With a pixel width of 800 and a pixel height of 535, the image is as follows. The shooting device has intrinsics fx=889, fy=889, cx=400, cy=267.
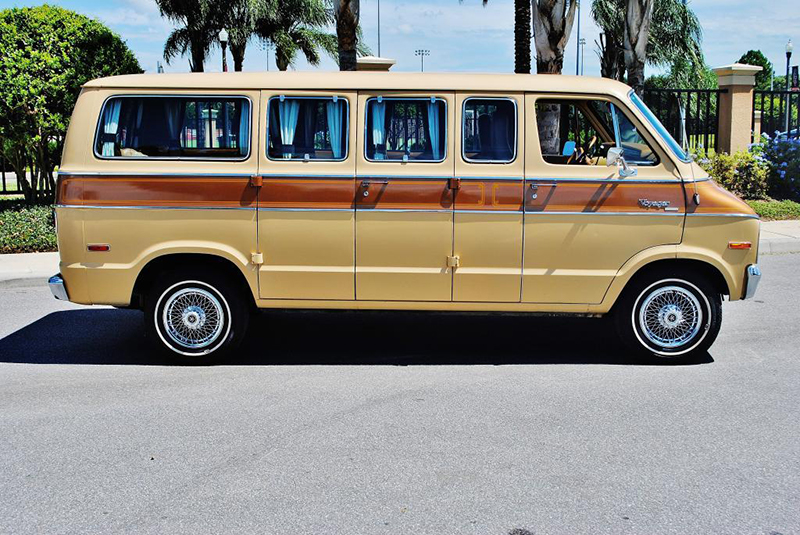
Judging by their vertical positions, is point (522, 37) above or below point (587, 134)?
above

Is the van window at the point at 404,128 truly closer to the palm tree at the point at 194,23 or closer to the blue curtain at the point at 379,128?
the blue curtain at the point at 379,128

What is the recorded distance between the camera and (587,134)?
24.8ft

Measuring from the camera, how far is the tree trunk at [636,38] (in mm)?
17031

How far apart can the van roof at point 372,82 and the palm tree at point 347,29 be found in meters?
7.54

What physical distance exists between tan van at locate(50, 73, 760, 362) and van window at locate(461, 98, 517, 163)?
0.01 meters

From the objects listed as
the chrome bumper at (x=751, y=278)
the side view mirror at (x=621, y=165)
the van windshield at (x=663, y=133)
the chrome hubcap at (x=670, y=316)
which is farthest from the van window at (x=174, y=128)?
the chrome bumper at (x=751, y=278)

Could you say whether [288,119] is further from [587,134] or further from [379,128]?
[587,134]

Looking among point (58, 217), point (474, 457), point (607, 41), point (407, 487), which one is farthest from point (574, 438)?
point (607, 41)

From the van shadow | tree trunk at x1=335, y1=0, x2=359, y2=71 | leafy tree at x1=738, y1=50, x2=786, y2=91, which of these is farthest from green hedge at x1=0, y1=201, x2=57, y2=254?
leafy tree at x1=738, y1=50, x2=786, y2=91

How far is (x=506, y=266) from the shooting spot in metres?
6.99

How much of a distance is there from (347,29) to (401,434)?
10358mm

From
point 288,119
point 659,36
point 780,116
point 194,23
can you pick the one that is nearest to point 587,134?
point 288,119

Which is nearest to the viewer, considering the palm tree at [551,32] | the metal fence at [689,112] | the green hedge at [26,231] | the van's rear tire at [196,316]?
the van's rear tire at [196,316]

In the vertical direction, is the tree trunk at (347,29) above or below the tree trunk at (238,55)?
below
